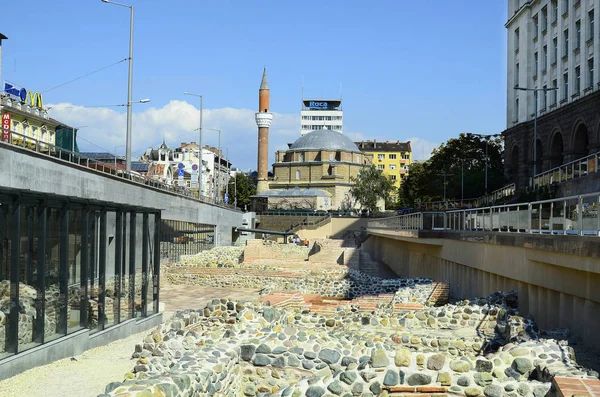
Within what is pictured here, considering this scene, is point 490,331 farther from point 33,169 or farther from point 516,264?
point 33,169

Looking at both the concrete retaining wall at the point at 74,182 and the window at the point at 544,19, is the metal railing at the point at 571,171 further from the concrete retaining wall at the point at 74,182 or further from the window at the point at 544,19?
the concrete retaining wall at the point at 74,182

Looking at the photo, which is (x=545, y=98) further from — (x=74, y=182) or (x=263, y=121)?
(x=263, y=121)

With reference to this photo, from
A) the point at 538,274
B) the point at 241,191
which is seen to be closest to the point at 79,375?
the point at 538,274

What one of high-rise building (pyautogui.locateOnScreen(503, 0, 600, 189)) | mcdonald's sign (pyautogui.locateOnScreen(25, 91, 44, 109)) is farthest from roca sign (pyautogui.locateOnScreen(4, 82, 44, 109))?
high-rise building (pyautogui.locateOnScreen(503, 0, 600, 189))

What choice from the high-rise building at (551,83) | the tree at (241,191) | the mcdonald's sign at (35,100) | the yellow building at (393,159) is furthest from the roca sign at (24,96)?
the yellow building at (393,159)

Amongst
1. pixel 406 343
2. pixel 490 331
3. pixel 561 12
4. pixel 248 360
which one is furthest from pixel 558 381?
pixel 561 12

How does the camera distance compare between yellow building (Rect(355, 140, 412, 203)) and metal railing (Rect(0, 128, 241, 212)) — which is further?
yellow building (Rect(355, 140, 412, 203))

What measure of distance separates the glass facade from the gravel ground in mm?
603

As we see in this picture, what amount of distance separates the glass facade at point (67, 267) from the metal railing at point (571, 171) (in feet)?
60.4

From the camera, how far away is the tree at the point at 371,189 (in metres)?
107

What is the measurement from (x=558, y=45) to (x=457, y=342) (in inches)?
1589

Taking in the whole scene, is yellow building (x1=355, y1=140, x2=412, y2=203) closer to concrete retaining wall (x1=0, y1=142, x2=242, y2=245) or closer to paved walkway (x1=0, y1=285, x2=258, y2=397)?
concrete retaining wall (x1=0, y1=142, x2=242, y2=245)

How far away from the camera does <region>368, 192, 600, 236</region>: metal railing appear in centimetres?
1209

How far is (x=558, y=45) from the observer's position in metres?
50.6
